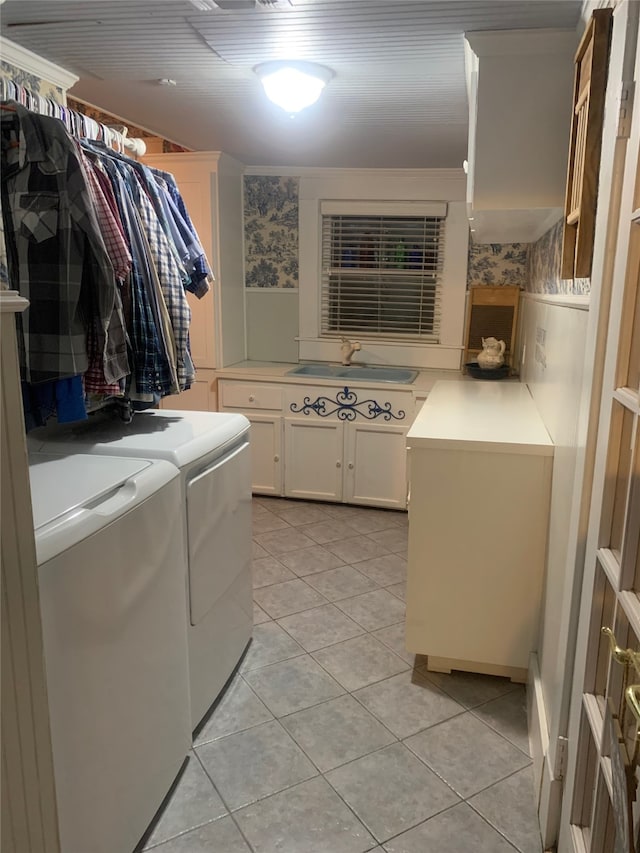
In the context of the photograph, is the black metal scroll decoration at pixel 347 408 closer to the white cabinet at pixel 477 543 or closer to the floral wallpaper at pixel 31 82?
the white cabinet at pixel 477 543

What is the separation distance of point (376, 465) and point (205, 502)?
2.11 m

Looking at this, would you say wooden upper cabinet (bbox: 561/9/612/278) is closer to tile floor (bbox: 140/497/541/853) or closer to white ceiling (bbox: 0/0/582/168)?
white ceiling (bbox: 0/0/582/168)

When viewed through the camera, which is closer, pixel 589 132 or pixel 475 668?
pixel 589 132

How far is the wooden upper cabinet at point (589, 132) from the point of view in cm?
133

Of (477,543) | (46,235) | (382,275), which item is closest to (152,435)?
(46,235)

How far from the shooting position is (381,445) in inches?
156

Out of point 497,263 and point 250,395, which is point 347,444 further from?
point 497,263

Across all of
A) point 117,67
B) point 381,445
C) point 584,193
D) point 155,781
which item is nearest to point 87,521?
point 155,781

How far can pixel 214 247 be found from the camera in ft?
13.4

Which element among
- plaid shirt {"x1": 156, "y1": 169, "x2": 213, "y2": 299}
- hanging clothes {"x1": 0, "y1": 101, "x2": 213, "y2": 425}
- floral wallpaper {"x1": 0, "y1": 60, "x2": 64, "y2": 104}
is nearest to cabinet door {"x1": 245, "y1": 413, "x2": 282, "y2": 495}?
plaid shirt {"x1": 156, "y1": 169, "x2": 213, "y2": 299}

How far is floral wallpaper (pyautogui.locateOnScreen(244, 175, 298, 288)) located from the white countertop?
1806 millimetres

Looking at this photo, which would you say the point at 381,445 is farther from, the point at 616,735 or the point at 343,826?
the point at 616,735

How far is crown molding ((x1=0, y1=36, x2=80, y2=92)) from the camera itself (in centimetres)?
211

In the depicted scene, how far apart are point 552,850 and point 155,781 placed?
1.05m
